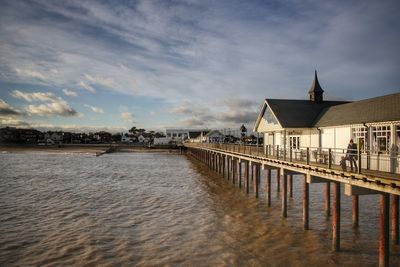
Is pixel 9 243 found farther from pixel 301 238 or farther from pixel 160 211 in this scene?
pixel 301 238

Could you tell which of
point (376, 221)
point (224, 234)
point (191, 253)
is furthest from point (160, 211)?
point (376, 221)

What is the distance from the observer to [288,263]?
11789mm

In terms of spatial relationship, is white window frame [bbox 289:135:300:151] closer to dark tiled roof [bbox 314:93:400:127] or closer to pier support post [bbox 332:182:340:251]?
dark tiled roof [bbox 314:93:400:127]

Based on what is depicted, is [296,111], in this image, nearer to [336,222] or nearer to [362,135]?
[362,135]

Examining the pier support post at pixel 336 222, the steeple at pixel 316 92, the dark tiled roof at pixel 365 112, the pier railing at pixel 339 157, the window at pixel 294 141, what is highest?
the steeple at pixel 316 92

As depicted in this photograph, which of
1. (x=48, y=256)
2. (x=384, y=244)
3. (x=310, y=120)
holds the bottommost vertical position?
(x=48, y=256)

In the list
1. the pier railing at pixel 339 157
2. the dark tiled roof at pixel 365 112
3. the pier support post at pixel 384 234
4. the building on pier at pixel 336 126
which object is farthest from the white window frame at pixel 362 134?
the pier support post at pixel 384 234

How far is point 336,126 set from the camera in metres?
19.4

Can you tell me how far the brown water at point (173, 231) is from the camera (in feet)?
40.4

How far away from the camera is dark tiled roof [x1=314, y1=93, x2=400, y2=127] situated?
15633mm

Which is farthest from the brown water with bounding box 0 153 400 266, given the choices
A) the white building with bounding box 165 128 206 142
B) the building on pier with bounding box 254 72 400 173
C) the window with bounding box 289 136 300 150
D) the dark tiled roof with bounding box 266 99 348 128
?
the white building with bounding box 165 128 206 142

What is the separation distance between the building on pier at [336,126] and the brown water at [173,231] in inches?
148

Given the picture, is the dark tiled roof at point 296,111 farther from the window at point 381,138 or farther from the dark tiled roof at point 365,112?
the window at point 381,138

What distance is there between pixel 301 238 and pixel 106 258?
858cm
